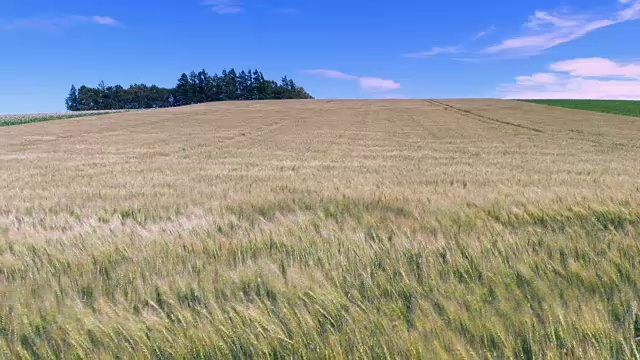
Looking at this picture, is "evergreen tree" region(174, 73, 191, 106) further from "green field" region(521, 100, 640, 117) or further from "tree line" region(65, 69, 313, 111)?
"green field" region(521, 100, 640, 117)

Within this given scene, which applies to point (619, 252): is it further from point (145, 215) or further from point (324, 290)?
point (145, 215)

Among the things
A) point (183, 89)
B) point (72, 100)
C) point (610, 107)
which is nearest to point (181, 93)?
point (183, 89)

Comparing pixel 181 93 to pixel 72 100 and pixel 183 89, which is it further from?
pixel 72 100

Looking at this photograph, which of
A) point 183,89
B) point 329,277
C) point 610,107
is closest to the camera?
point 329,277

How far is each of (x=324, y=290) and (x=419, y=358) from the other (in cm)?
71

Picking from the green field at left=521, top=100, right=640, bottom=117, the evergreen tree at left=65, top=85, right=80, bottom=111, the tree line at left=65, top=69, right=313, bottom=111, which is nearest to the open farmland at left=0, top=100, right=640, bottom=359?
the green field at left=521, top=100, right=640, bottom=117

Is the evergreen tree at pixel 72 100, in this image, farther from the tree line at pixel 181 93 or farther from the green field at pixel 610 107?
the green field at pixel 610 107

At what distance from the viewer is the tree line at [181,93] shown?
386 ft

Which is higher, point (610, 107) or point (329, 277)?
point (610, 107)

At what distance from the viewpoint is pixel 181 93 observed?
389 ft

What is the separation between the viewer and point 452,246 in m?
2.78

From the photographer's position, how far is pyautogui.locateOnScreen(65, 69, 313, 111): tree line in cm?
11775

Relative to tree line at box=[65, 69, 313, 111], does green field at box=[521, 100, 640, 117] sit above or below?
below

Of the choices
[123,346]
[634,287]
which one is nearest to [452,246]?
[634,287]
